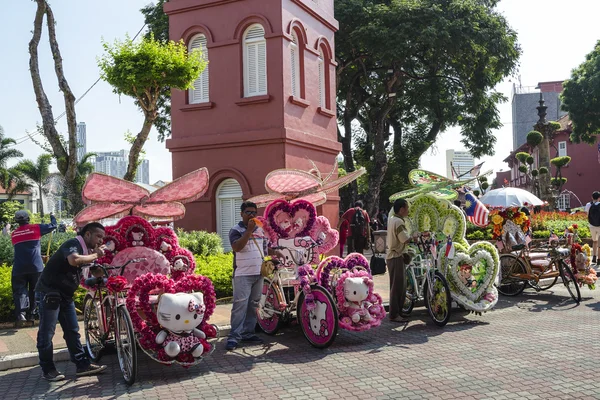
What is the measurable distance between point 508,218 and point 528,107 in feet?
192

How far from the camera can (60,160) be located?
13578mm

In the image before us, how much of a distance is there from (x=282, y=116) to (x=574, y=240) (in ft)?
25.3

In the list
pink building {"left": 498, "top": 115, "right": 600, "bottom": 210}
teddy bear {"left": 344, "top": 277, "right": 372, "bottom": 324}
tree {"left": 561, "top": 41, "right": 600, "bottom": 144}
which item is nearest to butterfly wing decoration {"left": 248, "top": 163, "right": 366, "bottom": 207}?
teddy bear {"left": 344, "top": 277, "right": 372, "bottom": 324}

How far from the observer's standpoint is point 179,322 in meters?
6.21

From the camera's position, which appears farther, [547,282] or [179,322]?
[547,282]

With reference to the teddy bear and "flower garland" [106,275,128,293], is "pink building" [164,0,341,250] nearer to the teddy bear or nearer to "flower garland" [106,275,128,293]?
the teddy bear

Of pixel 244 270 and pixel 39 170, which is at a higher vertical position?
pixel 39 170

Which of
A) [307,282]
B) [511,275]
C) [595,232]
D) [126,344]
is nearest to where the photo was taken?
[126,344]

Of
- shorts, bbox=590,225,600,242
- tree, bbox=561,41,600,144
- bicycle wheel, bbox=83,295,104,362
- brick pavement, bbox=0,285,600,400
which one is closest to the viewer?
brick pavement, bbox=0,285,600,400

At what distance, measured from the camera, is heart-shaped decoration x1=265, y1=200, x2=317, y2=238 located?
907 centimetres

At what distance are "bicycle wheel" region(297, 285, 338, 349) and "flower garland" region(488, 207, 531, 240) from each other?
561 cm

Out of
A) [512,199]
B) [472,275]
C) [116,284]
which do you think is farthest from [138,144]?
[512,199]

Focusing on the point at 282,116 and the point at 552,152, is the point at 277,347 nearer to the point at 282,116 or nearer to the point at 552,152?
the point at 282,116

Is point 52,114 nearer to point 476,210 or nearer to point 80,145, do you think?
point 80,145
